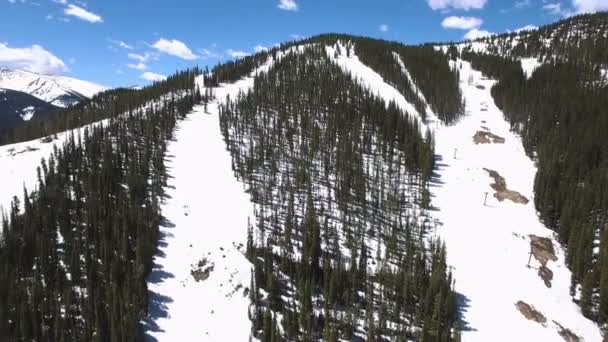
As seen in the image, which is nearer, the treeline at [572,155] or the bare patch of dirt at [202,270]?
the bare patch of dirt at [202,270]

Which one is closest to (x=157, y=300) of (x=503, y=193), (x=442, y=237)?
(x=442, y=237)

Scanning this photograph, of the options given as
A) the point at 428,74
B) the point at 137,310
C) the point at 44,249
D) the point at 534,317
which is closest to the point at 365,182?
the point at 534,317

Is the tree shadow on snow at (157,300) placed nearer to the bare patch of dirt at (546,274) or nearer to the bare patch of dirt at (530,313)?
the bare patch of dirt at (530,313)

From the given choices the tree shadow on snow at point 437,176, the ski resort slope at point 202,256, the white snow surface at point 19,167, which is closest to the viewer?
the ski resort slope at point 202,256

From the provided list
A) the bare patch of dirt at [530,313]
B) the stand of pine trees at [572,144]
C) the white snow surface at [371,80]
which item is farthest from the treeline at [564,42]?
the bare patch of dirt at [530,313]

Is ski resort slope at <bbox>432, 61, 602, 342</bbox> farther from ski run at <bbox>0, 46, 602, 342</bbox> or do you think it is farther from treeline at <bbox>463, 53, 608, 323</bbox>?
treeline at <bbox>463, 53, 608, 323</bbox>

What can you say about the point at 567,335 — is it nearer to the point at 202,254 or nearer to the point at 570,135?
the point at 202,254

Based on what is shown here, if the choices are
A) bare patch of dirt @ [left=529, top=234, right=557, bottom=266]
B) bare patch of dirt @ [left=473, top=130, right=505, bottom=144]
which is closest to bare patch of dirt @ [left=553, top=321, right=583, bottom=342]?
bare patch of dirt @ [left=529, top=234, right=557, bottom=266]
